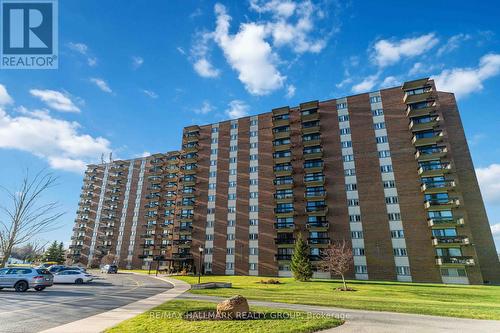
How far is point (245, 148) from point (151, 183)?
37.1m

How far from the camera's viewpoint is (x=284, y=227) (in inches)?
1850

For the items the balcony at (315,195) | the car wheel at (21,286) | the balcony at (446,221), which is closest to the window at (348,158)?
the balcony at (315,195)

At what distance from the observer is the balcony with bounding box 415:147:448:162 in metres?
40.7

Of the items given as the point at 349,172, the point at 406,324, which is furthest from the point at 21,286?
the point at 349,172

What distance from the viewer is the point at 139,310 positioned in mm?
12930

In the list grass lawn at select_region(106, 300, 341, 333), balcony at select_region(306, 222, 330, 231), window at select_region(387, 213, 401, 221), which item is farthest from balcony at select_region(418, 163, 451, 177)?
grass lawn at select_region(106, 300, 341, 333)

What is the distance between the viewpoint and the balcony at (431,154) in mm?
40734

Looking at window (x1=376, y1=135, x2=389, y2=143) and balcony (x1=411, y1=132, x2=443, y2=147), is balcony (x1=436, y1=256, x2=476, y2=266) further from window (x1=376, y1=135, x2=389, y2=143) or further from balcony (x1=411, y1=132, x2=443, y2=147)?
window (x1=376, y1=135, x2=389, y2=143)

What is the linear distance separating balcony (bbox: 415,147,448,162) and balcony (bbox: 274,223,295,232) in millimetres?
24070

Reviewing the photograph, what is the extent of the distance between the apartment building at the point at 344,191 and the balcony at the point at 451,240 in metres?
0.15

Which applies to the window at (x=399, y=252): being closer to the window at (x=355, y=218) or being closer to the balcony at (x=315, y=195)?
the window at (x=355, y=218)

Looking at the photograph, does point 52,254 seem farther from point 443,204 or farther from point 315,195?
point 443,204

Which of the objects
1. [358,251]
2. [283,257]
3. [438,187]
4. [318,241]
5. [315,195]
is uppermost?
[315,195]

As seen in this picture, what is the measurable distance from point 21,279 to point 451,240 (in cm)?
5003
